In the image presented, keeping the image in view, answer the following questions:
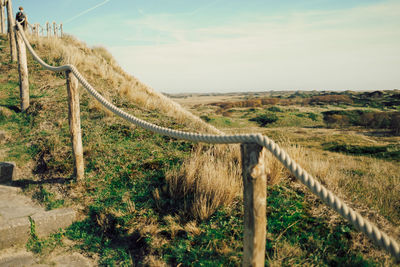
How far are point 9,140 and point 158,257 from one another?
506 cm

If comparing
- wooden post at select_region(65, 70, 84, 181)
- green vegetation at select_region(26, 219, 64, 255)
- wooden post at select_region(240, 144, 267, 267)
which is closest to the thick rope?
wooden post at select_region(240, 144, 267, 267)

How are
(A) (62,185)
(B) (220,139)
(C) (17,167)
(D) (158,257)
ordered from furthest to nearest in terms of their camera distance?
1. (C) (17,167)
2. (A) (62,185)
3. (D) (158,257)
4. (B) (220,139)

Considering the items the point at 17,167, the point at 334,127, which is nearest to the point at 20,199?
the point at 17,167

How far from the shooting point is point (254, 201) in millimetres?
1944

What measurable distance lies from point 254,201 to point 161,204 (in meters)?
1.75

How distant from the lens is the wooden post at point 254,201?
191 cm

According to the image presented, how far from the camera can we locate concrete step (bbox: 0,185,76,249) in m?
2.90

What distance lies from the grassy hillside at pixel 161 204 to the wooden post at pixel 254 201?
493 mm

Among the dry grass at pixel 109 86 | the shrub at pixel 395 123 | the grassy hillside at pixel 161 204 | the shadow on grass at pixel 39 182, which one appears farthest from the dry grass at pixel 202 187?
the shrub at pixel 395 123

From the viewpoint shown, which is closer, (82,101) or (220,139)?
(220,139)

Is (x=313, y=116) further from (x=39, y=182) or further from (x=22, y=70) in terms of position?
(x=39, y=182)

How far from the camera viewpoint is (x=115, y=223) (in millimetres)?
3232

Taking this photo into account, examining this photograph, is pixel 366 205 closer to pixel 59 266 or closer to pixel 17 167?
pixel 59 266

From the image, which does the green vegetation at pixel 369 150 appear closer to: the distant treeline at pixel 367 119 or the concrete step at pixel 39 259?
the distant treeline at pixel 367 119
